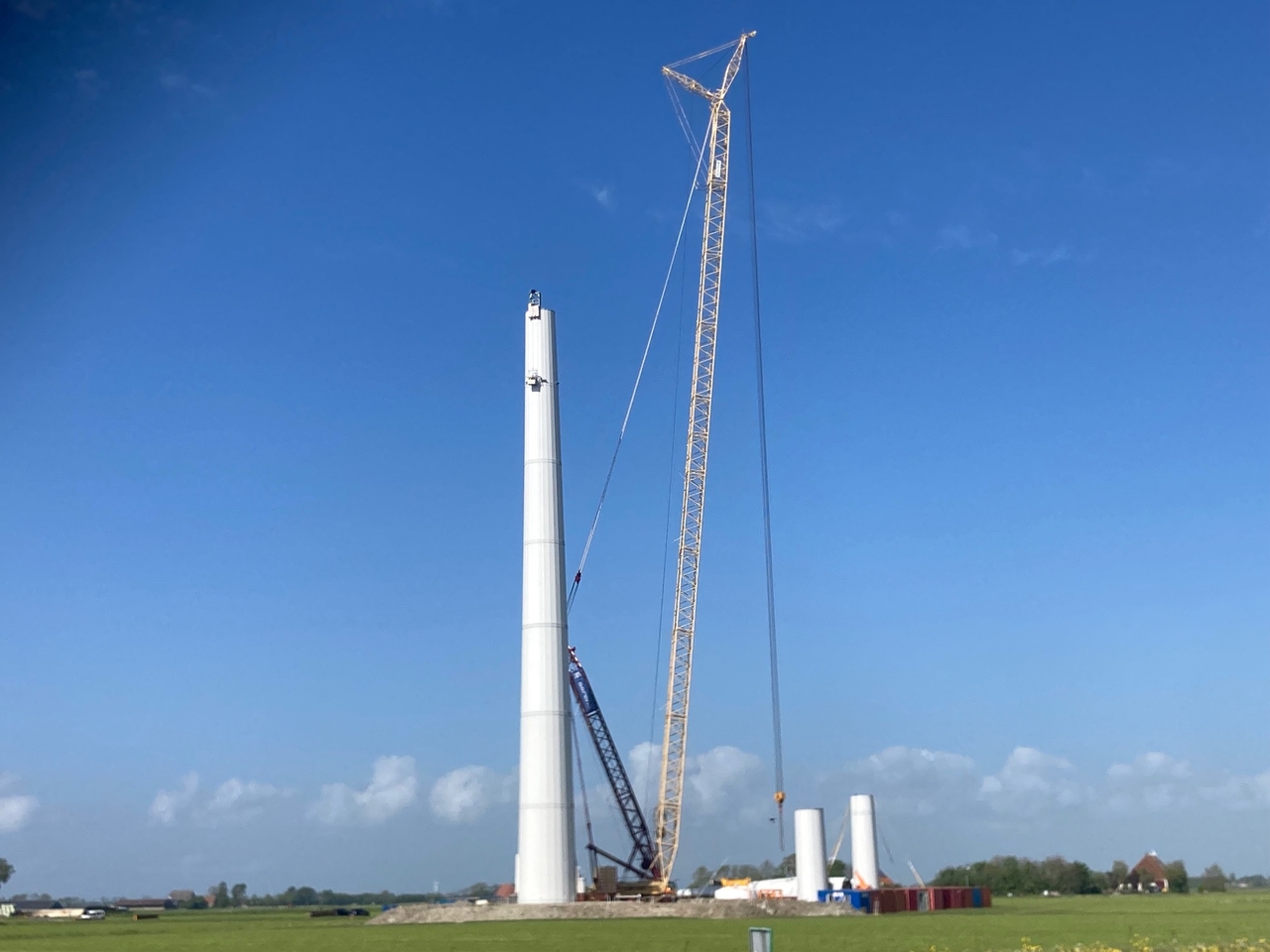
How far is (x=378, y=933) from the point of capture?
6238 cm

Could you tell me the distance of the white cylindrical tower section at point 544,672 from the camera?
7381cm

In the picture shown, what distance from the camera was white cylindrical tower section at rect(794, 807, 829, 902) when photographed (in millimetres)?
84938

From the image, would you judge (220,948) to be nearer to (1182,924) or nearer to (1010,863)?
(1182,924)

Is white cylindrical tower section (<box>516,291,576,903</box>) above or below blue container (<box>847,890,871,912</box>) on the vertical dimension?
above

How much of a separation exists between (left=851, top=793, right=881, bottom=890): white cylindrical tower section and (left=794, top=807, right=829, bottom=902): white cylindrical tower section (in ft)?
17.6

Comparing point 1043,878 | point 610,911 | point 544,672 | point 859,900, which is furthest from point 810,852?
point 1043,878

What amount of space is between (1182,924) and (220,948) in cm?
4147

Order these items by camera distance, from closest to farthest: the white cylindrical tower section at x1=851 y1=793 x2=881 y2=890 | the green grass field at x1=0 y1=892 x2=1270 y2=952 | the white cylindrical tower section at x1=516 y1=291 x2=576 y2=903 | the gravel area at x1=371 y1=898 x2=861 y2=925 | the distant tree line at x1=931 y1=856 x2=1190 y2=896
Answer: the green grass field at x1=0 y1=892 x2=1270 y2=952
the gravel area at x1=371 y1=898 x2=861 y2=925
the white cylindrical tower section at x1=516 y1=291 x2=576 y2=903
the white cylindrical tower section at x1=851 y1=793 x2=881 y2=890
the distant tree line at x1=931 y1=856 x2=1190 y2=896

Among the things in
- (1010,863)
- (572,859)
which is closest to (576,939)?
(572,859)

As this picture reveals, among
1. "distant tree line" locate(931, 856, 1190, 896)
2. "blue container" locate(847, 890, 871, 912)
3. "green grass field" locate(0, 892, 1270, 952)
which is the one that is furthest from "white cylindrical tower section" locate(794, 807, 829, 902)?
"distant tree line" locate(931, 856, 1190, 896)

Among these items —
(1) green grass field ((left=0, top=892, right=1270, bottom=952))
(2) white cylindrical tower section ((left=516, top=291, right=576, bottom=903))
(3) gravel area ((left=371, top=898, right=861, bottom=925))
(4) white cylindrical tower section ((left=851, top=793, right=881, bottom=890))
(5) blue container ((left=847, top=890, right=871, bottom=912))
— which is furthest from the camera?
(4) white cylindrical tower section ((left=851, top=793, right=881, bottom=890))

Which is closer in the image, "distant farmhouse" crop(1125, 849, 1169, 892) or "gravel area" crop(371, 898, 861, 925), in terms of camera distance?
"gravel area" crop(371, 898, 861, 925)

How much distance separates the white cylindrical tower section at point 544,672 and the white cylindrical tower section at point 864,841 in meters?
25.8

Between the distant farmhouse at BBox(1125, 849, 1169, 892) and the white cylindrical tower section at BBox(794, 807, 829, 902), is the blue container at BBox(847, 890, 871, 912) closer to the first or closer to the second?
the white cylindrical tower section at BBox(794, 807, 829, 902)
